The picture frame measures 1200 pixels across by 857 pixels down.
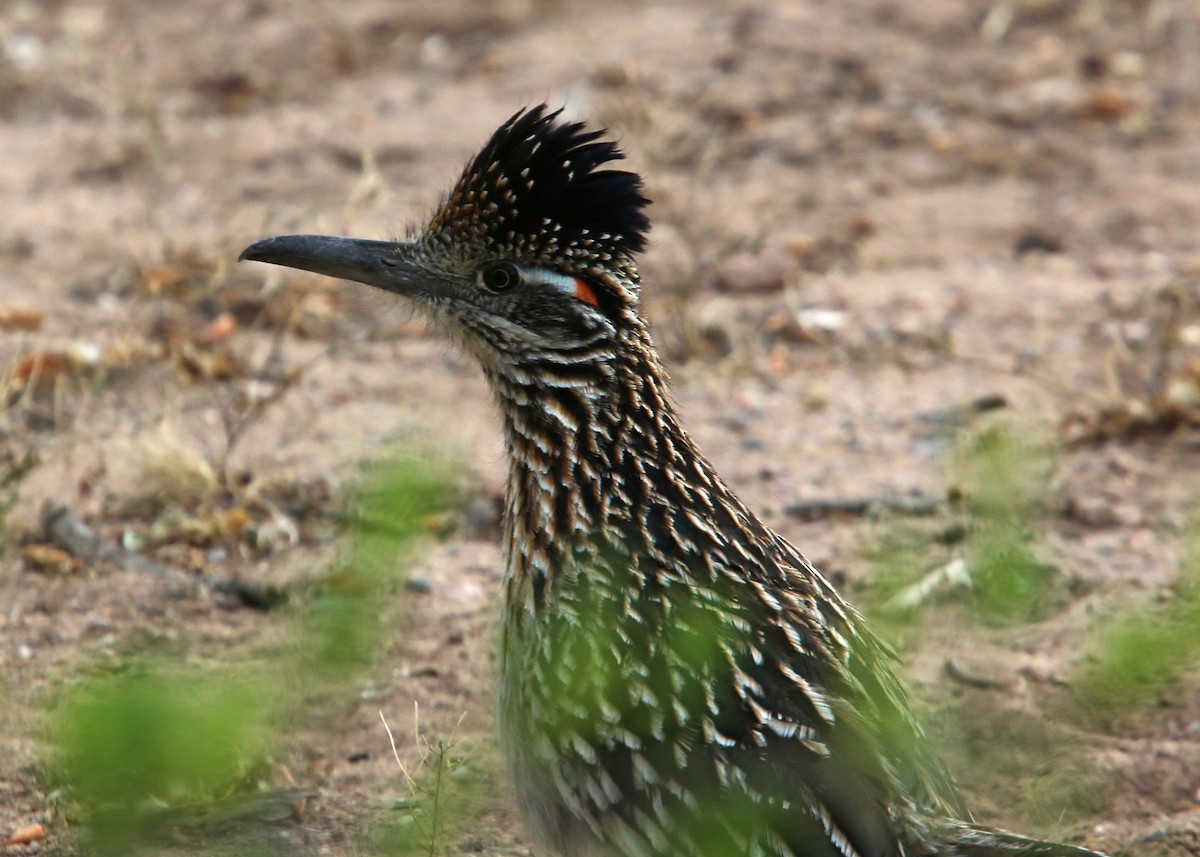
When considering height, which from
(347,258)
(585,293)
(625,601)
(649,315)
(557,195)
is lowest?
(625,601)

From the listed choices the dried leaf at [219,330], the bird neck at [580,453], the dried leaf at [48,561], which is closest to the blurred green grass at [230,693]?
the bird neck at [580,453]

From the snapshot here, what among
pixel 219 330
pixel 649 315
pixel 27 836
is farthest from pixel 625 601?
pixel 219 330

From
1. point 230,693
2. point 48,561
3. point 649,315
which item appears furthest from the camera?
point 48,561

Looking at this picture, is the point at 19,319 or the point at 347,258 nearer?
the point at 347,258

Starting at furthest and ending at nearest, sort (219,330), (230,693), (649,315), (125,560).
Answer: (219,330) → (125,560) → (649,315) → (230,693)

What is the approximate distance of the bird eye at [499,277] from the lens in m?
4.76

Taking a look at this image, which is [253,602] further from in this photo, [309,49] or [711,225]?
[309,49]

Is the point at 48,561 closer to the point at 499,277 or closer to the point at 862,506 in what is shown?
the point at 499,277

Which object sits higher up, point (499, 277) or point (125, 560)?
point (499, 277)

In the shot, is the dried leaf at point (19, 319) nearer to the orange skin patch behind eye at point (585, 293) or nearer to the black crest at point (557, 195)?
the black crest at point (557, 195)

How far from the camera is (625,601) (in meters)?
4.32

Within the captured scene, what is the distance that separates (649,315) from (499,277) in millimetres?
1198

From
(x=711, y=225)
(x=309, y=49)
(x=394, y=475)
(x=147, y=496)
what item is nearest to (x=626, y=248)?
(x=394, y=475)

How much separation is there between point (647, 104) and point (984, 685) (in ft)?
16.4
